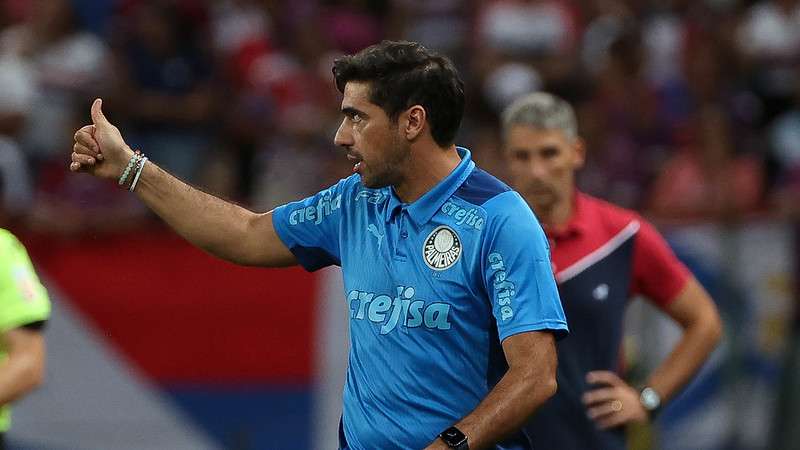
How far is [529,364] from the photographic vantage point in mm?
4570

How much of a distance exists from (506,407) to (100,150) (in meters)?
1.68

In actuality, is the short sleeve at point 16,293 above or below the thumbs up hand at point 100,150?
below

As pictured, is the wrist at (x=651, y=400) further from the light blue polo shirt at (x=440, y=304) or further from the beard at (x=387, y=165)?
the beard at (x=387, y=165)

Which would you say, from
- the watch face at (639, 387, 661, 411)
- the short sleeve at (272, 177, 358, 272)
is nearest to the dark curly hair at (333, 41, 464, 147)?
the short sleeve at (272, 177, 358, 272)

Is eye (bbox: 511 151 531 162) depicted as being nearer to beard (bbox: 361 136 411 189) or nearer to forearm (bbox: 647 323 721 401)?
forearm (bbox: 647 323 721 401)

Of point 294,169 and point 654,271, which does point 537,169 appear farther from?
point 294,169

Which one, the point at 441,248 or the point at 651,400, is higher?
the point at 441,248

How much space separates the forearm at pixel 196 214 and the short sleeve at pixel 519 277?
1.03 metres

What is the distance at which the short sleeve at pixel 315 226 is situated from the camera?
17.2 feet

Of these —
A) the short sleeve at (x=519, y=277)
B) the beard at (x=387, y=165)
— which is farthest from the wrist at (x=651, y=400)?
the beard at (x=387, y=165)

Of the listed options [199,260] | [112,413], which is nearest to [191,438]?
[112,413]

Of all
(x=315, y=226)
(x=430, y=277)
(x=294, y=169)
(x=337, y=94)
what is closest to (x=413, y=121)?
(x=430, y=277)

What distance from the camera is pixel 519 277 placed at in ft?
15.2

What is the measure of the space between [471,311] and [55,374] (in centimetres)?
563
